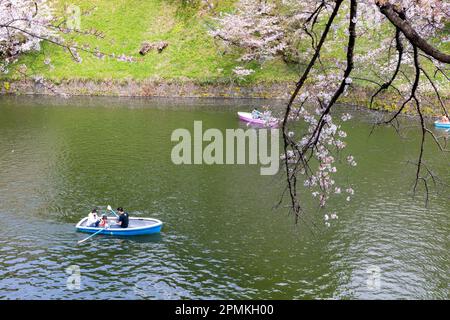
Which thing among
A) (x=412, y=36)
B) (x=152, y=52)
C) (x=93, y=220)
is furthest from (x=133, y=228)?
(x=152, y=52)

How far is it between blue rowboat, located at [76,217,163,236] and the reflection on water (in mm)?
373

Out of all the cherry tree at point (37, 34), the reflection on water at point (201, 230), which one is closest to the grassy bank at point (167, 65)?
the cherry tree at point (37, 34)

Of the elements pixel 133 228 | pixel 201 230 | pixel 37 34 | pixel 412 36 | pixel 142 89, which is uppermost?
pixel 142 89

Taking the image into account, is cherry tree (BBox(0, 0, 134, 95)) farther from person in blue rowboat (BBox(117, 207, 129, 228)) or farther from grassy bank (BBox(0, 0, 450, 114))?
person in blue rowboat (BBox(117, 207, 129, 228))

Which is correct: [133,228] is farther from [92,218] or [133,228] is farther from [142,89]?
[142,89]

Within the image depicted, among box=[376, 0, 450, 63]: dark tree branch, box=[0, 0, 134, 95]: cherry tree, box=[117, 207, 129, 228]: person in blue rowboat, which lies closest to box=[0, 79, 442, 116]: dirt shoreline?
box=[0, 0, 134, 95]: cherry tree

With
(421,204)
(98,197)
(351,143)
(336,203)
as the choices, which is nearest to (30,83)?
(98,197)

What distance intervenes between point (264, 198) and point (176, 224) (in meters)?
5.92

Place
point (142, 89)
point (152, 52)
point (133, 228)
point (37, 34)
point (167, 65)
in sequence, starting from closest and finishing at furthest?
point (37, 34) → point (133, 228) → point (142, 89) → point (167, 65) → point (152, 52)

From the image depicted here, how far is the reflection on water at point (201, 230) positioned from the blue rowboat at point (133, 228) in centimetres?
A: 37

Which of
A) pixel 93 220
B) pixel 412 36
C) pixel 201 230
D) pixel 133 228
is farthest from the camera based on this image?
pixel 201 230

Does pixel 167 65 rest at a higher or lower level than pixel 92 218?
higher

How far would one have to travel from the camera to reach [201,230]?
21.5 meters

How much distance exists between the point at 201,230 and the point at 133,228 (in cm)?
324
